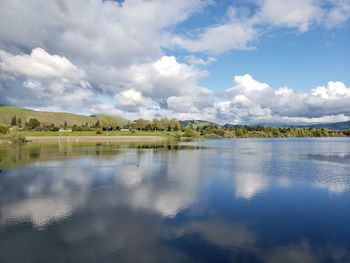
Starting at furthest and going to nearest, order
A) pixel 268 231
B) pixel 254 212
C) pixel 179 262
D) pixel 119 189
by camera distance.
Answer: pixel 119 189 → pixel 254 212 → pixel 268 231 → pixel 179 262

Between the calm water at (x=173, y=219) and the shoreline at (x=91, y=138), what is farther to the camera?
the shoreline at (x=91, y=138)

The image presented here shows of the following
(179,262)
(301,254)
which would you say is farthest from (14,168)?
(301,254)

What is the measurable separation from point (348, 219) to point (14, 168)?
50188 millimetres

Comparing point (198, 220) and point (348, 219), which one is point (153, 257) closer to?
point (198, 220)

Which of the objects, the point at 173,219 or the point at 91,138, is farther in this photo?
the point at 91,138

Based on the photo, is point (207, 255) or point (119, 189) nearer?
→ point (207, 255)

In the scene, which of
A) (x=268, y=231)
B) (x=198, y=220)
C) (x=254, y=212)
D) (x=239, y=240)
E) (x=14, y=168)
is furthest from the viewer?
(x=14, y=168)

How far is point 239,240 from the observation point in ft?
67.6

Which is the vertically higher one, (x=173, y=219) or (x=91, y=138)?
(x=91, y=138)

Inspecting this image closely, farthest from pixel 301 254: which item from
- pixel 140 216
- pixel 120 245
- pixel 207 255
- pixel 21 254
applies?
pixel 21 254

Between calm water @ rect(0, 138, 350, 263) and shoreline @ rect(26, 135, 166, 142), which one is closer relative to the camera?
calm water @ rect(0, 138, 350, 263)

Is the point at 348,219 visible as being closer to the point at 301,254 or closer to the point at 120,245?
the point at 301,254

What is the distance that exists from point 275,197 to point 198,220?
1203cm

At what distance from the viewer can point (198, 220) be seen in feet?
81.4
